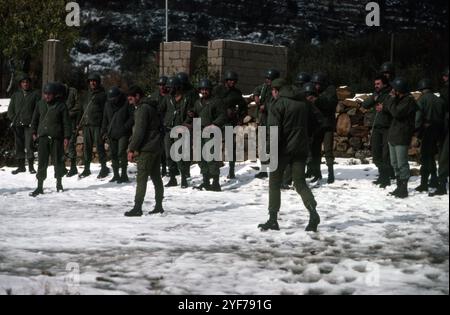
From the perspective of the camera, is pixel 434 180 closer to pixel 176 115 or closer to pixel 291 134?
pixel 291 134

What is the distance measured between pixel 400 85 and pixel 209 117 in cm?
319

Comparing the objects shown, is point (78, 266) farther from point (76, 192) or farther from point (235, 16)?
point (235, 16)

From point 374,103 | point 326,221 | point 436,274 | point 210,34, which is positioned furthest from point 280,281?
point 210,34

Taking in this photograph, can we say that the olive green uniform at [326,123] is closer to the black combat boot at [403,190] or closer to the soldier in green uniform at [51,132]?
the black combat boot at [403,190]

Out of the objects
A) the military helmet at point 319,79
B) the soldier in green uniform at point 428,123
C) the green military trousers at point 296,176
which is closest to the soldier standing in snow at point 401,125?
the soldier in green uniform at point 428,123

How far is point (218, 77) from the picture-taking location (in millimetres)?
16297

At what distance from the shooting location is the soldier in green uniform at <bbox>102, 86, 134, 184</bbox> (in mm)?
12445

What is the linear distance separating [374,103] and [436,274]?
5826 mm

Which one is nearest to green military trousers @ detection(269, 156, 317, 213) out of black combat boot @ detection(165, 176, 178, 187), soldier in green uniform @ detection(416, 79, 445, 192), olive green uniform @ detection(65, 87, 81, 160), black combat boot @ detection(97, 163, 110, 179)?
soldier in green uniform @ detection(416, 79, 445, 192)

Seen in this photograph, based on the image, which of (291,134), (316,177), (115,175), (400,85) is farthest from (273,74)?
(291,134)

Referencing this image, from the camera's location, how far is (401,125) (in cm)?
1012

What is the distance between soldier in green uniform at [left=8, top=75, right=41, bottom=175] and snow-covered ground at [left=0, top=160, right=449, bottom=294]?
2.88m

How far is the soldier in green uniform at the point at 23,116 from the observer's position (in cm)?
1396

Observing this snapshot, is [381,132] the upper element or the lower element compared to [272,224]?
upper
